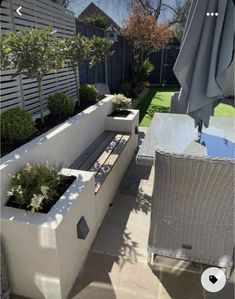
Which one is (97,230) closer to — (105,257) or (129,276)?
(105,257)

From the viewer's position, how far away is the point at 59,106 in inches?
142

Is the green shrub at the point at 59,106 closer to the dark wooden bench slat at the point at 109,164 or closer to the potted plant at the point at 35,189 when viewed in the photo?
the dark wooden bench slat at the point at 109,164

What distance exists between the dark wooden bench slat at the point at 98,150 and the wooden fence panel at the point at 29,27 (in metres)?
1.05

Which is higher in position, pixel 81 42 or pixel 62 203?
pixel 81 42

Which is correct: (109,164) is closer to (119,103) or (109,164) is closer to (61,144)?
(61,144)

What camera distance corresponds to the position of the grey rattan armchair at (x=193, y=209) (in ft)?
5.57

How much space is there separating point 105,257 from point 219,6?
239 cm

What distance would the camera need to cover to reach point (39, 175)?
2.04m

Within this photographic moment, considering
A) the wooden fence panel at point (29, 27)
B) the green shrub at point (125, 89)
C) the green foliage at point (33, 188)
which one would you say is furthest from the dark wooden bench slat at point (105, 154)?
the green shrub at point (125, 89)

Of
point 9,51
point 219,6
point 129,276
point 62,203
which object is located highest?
point 219,6

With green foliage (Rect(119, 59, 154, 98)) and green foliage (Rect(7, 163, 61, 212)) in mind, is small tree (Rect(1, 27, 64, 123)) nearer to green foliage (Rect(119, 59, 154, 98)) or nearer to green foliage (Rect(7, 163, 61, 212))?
green foliage (Rect(7, 163, 61, 212))

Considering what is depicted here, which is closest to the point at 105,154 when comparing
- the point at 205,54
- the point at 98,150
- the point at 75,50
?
the point at 98,150

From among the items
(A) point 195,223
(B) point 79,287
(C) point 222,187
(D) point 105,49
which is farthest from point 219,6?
(D) point 105,49

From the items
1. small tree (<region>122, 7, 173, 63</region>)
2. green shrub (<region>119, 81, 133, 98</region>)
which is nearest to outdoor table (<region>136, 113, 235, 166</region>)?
green shrub (<region>119, 81, 133, 98</region>)
